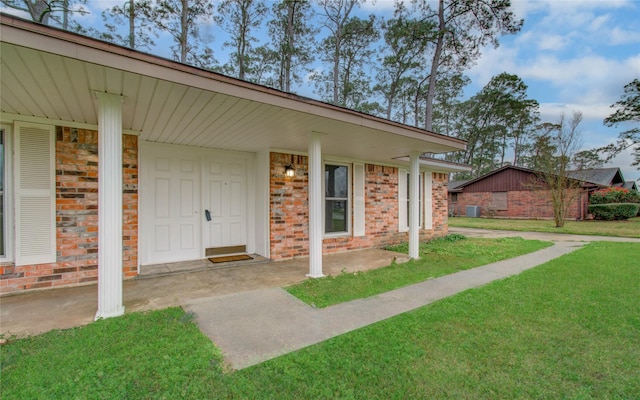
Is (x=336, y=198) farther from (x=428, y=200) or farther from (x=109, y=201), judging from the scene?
(x=109, y=201)

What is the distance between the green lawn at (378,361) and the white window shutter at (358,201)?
12.8ft

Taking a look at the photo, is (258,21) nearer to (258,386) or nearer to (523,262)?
(523,262)

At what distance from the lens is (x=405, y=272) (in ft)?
16.0

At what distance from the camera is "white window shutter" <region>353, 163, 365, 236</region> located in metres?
7.02

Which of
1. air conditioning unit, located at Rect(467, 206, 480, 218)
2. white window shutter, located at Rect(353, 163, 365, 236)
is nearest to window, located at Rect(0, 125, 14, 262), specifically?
white window shutter, located at Rect(353, 163, 365, 236)

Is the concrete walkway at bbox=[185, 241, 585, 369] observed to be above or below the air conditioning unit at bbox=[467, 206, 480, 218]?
below

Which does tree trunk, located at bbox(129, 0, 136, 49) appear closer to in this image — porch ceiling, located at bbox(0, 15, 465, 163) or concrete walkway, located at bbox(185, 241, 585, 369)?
porch ceiling, located at bbox(0, 15, 465, 163)

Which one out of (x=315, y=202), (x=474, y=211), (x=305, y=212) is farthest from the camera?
(x=474, y=211)

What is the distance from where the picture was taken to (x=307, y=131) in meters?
4.38

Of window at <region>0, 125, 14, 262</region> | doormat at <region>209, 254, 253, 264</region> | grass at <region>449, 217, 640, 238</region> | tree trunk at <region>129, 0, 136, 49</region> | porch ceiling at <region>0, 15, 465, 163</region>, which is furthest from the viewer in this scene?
tree trunk at <region>129, 0, 136, 49</region>

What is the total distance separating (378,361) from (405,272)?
2917mm

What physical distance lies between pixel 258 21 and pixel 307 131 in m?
12.5

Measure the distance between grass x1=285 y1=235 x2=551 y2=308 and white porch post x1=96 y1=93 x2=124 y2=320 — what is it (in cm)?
204

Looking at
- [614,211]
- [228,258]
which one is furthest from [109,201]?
[614,211]
